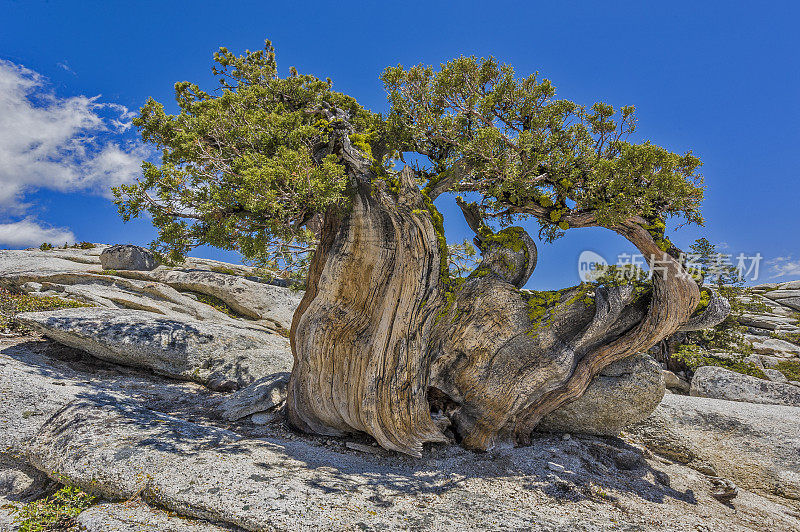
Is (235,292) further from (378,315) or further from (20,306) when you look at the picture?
(378,315)

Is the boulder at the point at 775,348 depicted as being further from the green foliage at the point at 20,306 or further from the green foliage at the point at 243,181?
the green foliage at the point at 20,306

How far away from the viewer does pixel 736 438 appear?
11.8 metres

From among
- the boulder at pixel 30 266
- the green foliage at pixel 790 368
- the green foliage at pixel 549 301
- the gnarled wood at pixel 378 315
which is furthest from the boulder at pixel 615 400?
the boulder at pixel 30 266

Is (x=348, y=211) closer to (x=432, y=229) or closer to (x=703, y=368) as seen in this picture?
(x=432, y=229)

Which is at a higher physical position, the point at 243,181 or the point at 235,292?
the point at 243,181

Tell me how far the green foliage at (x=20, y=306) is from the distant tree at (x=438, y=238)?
1090 centimetres

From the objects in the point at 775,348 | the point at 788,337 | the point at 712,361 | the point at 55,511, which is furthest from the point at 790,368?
the point at 55,511

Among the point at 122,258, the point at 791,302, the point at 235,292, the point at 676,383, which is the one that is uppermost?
the point at 791,302

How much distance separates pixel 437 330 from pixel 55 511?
844cm

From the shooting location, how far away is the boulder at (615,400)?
38.9ft

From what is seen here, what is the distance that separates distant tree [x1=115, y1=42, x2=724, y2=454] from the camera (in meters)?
9.78

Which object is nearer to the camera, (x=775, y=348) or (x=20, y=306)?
(x=20, y=306)

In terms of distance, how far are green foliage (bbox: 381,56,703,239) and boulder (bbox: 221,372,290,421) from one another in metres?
9.06

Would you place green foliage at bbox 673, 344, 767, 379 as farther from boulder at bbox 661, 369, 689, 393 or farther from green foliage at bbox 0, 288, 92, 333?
green foliage at bbox 0, 288, 92, 333
